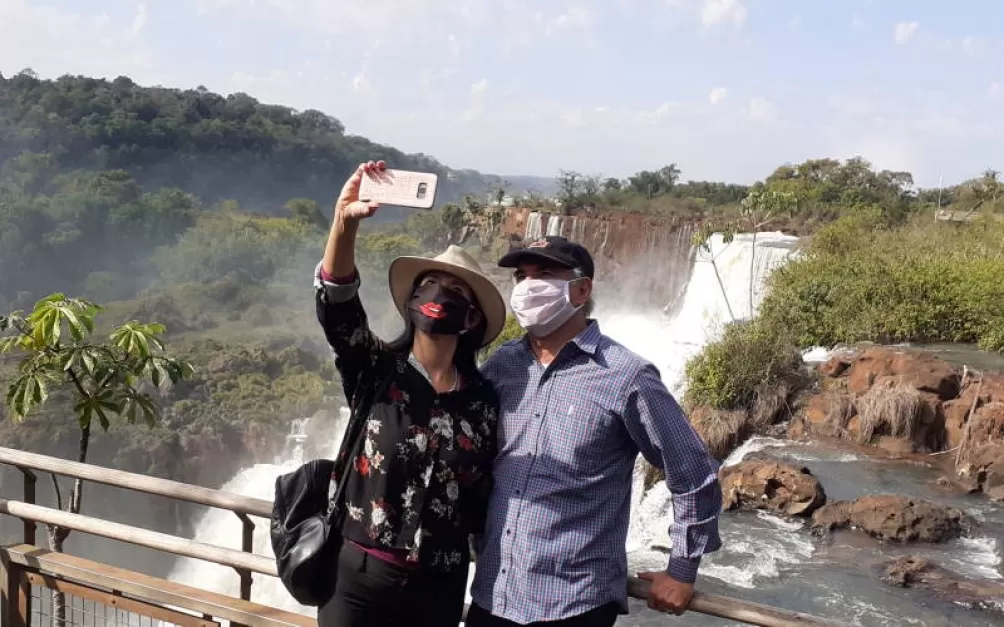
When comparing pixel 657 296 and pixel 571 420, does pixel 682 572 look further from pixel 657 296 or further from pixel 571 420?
pixel 657 296

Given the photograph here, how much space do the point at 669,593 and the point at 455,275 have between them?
2.71ft

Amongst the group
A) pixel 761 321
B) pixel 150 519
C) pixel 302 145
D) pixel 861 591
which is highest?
pixel 302 145

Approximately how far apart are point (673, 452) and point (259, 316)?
4767 centimetres

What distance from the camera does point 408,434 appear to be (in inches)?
75.7

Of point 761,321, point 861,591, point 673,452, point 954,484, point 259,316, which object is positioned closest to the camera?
point 673,452

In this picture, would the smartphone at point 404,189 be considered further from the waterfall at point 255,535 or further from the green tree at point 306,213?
the green tree at point 306,213

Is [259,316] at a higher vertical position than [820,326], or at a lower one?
lower

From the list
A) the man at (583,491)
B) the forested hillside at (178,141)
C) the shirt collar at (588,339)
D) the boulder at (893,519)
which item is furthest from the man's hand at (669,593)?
the forested hillside at (178,141)

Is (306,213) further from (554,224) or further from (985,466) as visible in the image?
(985,466)

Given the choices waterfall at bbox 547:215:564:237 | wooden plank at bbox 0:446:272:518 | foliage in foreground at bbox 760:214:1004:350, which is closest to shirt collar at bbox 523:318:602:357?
wooden plank at bbox 0:446:272:518

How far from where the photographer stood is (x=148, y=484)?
257 cm

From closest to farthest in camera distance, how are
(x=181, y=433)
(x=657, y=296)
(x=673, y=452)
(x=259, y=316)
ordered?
(x=673, y=452) < (x=657, y=296) < (x=181, y=433) < (x=259, y=316)

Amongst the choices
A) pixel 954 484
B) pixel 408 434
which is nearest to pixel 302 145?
pixel 954 484

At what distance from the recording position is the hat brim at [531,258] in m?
2.03
